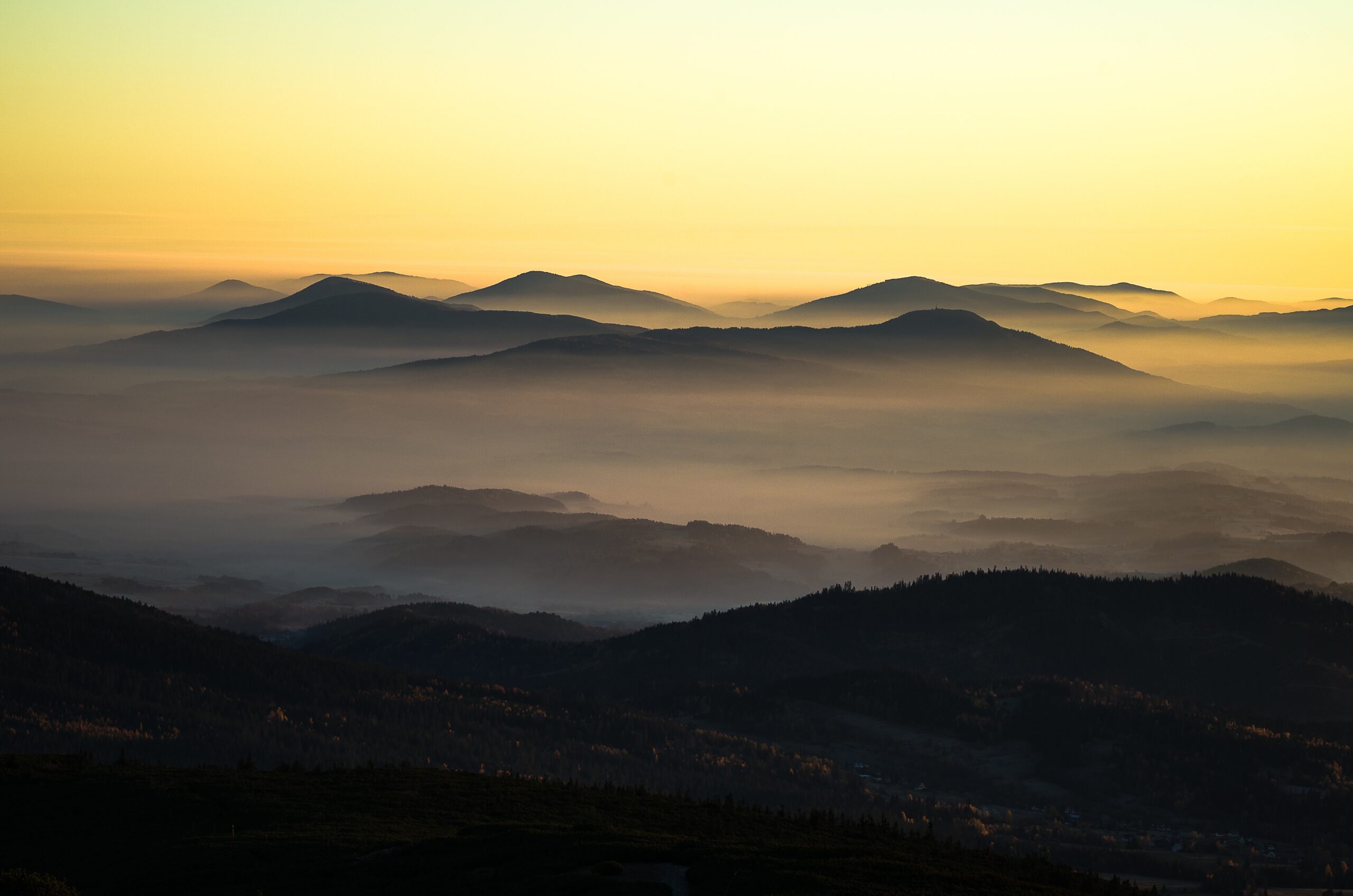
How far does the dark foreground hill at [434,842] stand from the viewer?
28.0 m

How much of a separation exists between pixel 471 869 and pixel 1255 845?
34.1 m

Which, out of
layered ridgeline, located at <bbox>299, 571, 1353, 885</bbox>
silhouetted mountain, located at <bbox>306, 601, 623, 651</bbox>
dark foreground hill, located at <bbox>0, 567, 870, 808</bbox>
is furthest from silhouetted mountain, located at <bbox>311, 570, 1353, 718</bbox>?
dark foreground hill, located at <bbox>0, 567, 870, 808</bbox>

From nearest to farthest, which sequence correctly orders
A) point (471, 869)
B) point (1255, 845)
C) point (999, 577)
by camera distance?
point (471, 869)
point (1255, 845)
point (999, 577)

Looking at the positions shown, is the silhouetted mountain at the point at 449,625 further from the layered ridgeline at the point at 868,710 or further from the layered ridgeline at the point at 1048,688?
the layered ridgeline at the point at 868,710

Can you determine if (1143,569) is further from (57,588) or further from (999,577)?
(57,588)

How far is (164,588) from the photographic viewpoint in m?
161

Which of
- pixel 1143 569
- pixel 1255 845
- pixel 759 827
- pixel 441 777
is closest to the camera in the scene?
pixel 759 827

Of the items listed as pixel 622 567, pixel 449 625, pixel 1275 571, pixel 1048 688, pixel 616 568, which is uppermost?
pixel 1048 688

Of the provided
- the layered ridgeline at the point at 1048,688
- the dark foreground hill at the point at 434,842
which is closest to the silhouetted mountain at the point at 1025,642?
the layered ridgeline at the point at 1048,688

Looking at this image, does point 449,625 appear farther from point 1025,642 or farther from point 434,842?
point 434,842

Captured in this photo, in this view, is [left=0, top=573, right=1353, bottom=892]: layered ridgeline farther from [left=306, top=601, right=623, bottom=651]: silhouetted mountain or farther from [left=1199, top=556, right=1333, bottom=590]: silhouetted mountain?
[left=1199, top=556, right=1333, bottom=590]: silhouetted mountain

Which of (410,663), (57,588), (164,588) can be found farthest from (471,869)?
(164,588)

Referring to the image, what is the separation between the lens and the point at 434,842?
31.7 meters

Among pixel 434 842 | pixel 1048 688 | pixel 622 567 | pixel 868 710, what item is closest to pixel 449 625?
pixel 868 710
